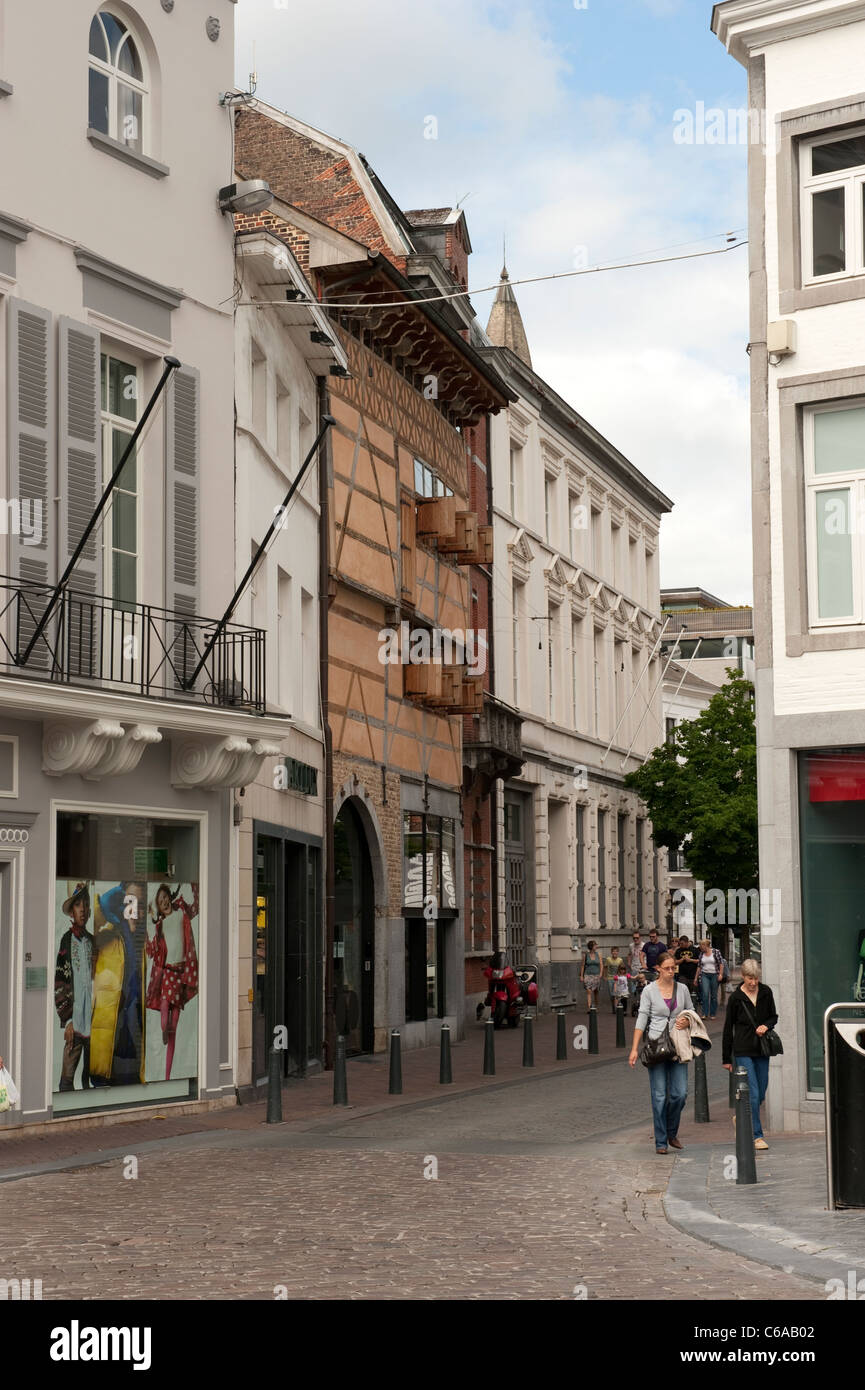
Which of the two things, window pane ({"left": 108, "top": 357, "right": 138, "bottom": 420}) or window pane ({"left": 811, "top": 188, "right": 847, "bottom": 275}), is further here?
window pane ({"left": 108, "top": 357, "right": 138, "bottom": 420})

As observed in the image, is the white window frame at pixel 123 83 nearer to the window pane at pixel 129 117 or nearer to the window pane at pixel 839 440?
the window pane at pixel 129 117

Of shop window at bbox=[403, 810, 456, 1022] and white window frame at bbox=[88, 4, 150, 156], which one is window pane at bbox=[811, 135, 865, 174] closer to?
white window frame at bbox=[88, 4, 150, 156]

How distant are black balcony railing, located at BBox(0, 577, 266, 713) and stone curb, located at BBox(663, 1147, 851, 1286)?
23.4 ft

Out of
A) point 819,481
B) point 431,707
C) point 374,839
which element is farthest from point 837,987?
point 431,707

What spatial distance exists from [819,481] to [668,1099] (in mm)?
6082

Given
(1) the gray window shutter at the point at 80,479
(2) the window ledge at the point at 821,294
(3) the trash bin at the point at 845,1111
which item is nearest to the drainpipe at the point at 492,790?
(2) the window ledge at the point at 821,294

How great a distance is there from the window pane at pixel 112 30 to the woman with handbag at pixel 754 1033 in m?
11.2

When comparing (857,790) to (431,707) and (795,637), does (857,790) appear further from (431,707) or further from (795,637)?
(431,707)

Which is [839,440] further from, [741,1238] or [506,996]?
[506,996]

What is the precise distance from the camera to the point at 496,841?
128 feet

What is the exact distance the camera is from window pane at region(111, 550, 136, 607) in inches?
700

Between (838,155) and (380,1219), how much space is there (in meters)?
11.3

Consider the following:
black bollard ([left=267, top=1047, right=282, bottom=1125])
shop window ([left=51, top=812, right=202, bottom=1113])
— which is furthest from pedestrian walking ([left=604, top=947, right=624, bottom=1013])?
black bollard ([left=267, top=1047, right=282, bottom=1125])

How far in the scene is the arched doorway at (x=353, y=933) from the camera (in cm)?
2572
